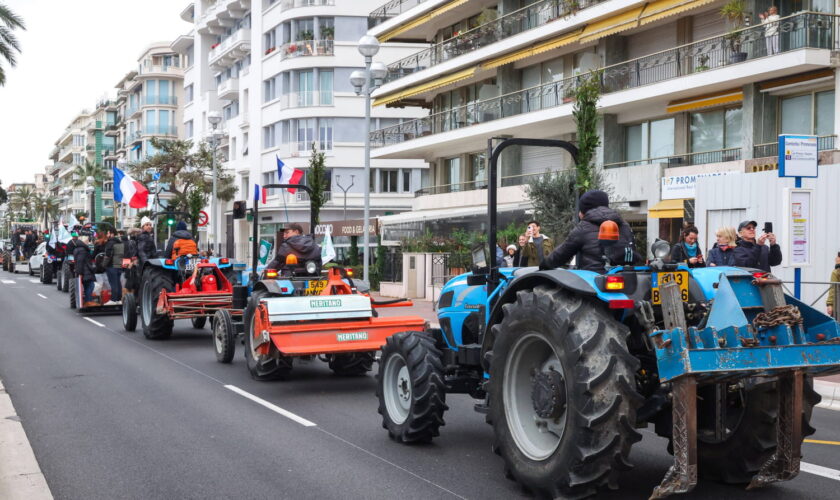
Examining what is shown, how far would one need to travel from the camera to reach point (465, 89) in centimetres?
3891

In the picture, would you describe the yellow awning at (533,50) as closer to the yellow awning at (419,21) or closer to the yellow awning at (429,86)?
the yellow awning at (429,86)

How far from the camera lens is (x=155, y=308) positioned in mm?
15375

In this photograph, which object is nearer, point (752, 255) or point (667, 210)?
point (752, 255)

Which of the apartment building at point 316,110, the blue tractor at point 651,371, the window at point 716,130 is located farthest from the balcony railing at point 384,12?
the blue tractor at point 651,371

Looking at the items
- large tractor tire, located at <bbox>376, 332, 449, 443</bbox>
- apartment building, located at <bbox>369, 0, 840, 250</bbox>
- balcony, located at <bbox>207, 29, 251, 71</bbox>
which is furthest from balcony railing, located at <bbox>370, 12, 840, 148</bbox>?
balcony, located at <bbox>207, 29, 251, 71</bbox>

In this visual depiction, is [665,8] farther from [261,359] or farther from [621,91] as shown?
[261,359]

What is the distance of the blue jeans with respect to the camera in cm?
2050

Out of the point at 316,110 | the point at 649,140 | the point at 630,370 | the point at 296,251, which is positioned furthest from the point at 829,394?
the point at 316,110

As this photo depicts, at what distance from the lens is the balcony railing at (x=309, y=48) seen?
53906 mm

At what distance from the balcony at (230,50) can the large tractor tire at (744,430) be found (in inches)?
2354

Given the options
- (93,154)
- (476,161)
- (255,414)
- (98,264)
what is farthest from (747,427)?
(93,154)

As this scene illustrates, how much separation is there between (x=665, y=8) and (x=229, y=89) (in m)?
43.7

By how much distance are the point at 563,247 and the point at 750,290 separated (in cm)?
121

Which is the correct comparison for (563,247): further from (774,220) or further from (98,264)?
(98,264)
